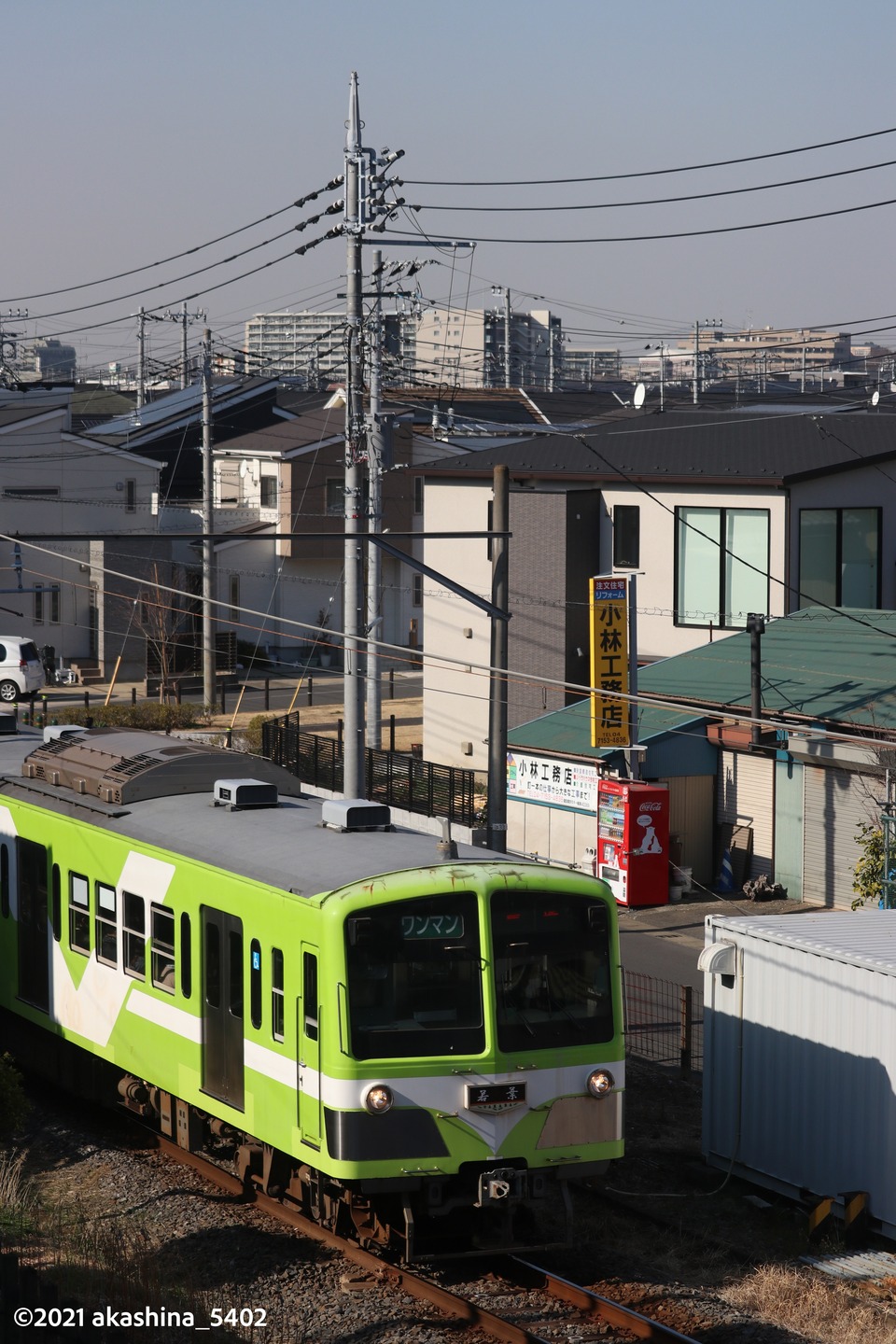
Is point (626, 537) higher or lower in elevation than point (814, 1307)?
higher

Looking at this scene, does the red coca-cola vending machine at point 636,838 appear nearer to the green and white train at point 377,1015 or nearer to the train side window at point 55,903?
the train side window at point 55,903

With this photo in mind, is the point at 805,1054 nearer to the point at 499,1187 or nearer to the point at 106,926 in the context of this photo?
the point at 499,1187

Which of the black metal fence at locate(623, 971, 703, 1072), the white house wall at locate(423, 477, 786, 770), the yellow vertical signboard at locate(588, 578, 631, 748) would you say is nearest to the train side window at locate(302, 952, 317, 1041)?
the black metal fence at locate(623, 971, 703, 1072)

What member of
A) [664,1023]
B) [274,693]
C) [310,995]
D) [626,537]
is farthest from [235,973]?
[274,693]

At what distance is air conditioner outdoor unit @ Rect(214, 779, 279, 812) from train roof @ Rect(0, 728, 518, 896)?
2 centimetres

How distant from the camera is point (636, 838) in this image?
842 inches

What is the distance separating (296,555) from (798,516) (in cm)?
2587

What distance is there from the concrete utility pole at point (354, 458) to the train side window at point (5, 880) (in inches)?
293

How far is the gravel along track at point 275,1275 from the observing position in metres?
8.27

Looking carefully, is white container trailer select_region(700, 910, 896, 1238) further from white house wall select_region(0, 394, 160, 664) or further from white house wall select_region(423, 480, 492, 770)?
white house wall select_region(0, 394, 160, 664)

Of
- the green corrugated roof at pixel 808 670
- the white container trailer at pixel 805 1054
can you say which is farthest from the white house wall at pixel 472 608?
the white container trailer at pixel 805 1054

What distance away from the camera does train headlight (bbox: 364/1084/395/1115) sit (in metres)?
8.41

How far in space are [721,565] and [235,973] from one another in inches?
708

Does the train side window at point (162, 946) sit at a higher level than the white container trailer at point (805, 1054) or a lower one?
higher
